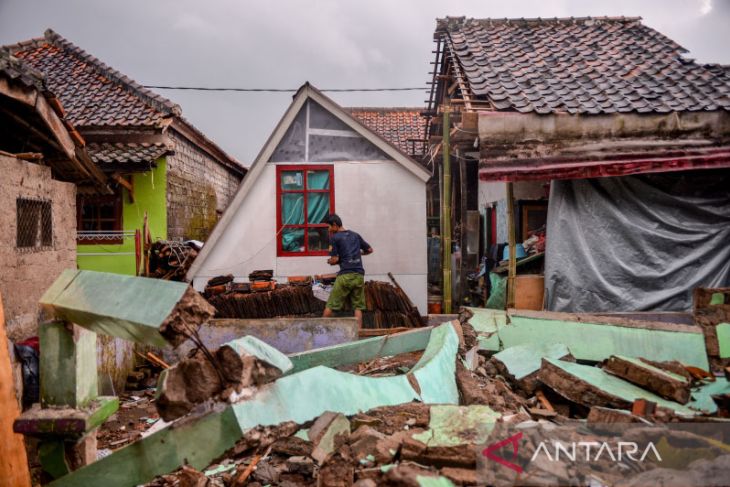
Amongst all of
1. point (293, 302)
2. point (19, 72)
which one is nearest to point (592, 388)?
point (293, 302)

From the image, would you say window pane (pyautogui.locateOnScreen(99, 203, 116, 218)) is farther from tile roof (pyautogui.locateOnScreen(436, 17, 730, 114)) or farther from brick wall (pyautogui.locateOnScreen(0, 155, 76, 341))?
tile roof (pyautogui.locateOnScreen(436, 17, 730, 114))

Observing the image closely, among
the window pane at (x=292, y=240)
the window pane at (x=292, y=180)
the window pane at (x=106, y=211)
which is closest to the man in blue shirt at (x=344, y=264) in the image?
the window pane at (x=292, y=240)

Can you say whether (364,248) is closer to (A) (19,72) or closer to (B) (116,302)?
(A) (19,72)

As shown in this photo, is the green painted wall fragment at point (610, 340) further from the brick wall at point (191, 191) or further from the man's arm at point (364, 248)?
the brick wall at point (191, 191)

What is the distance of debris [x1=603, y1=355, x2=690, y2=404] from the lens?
14.6 ft

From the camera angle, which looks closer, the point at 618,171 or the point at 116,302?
the point at 116,302

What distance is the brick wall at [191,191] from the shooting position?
46.4 ft

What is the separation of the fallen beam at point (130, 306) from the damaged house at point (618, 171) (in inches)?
246

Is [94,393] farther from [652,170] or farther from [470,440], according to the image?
[652,170]

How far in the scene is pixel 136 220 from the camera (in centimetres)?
1329

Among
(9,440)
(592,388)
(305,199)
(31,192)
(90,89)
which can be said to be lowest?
(9,440)

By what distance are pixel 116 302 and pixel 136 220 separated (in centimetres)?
1189

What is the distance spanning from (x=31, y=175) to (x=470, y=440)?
602 centimetres

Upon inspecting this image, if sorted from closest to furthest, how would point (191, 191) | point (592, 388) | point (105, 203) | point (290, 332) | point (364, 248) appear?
point (592, 388) → point (290, 332) → point (364, 248) → point (105, 203) → point (191, 191)
